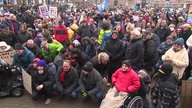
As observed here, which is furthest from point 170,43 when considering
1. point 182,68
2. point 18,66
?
point 18,66

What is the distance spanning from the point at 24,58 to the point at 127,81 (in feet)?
10.4

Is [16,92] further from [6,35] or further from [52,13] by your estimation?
[52,13]

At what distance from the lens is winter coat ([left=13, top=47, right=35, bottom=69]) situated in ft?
22.5

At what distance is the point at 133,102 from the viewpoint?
4984mm

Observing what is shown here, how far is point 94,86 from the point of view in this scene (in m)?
6.14

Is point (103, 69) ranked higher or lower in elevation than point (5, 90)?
higher

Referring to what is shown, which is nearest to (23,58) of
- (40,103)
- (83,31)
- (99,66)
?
(40,103)

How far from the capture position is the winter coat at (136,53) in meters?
A: 6.48

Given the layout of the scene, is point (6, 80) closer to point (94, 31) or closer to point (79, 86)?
point (79, 86)

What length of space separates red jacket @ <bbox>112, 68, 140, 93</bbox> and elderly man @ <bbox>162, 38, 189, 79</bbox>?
4.26 feet

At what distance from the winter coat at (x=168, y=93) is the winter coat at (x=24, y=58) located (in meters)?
3.86

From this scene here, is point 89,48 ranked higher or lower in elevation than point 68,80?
higher

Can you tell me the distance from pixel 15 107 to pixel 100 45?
3.75 metres

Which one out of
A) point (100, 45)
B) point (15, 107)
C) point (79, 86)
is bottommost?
point (15, 107)
